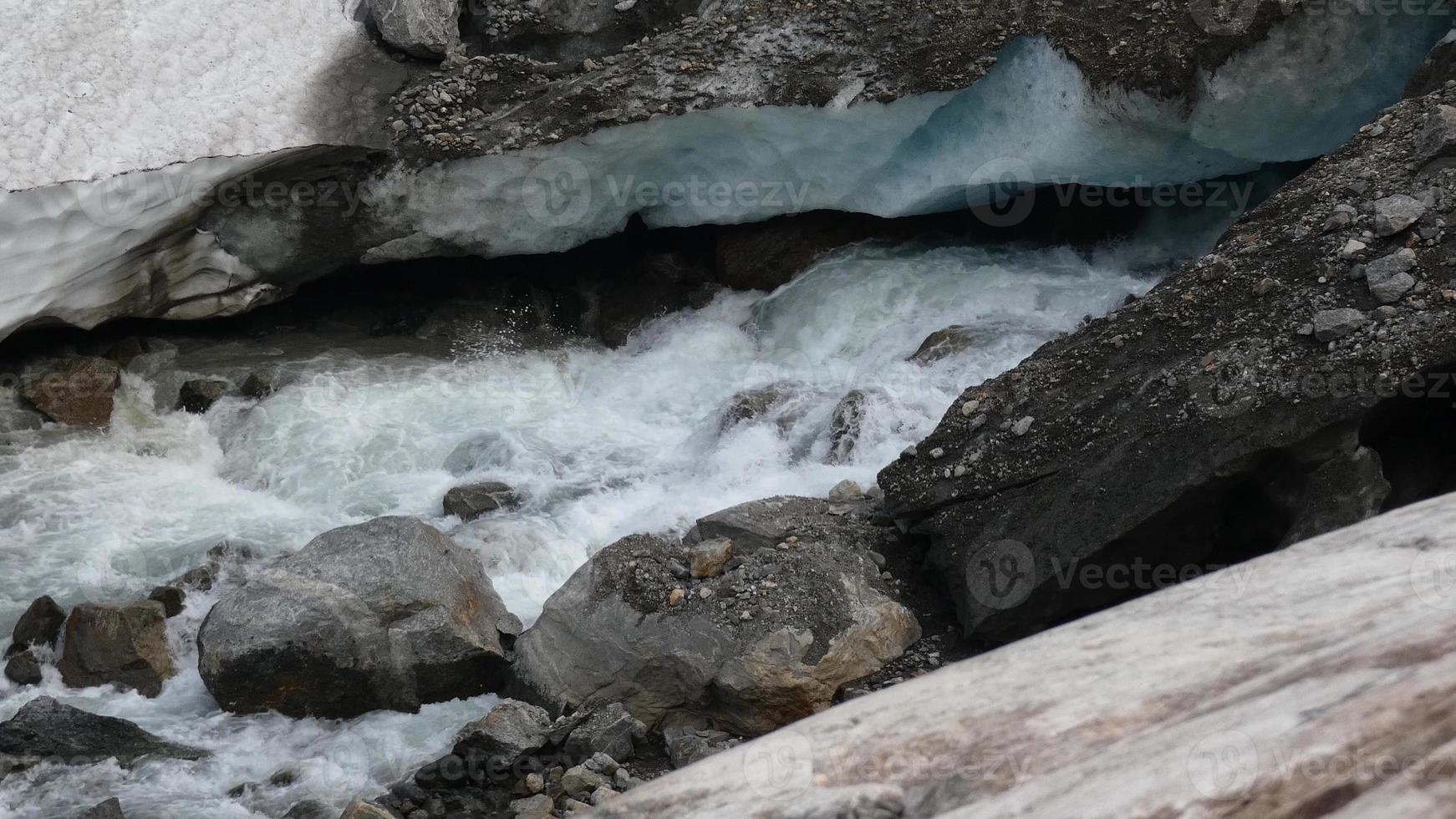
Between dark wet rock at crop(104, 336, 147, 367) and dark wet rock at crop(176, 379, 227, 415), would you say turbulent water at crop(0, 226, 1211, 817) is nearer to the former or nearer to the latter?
dark wet rock at crop(176, 379, 227, 415)

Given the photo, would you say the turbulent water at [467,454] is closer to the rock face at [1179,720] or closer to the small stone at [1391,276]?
the small stone at [1391,276]

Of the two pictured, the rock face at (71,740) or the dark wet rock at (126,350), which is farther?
the dark wet rock at (126,350)

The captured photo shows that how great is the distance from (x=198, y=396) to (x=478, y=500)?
2.46 meters

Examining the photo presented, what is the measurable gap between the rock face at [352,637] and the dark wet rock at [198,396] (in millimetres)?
2674

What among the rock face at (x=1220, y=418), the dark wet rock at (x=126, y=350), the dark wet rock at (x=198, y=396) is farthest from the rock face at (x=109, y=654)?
the rock face at (x=1220, y=418)

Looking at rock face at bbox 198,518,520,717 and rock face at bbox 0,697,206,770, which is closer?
rock face at bbox 0,697,206,770

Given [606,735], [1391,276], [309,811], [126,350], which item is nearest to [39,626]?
[309,811]

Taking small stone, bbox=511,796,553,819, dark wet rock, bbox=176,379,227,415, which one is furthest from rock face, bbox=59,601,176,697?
dark wet rock, bbox=176,379,227,415

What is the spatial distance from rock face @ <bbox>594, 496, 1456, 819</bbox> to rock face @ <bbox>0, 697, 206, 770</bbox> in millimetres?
4532

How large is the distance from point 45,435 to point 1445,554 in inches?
334

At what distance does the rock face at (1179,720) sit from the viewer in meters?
2.17

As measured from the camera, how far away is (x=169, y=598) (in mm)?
7070

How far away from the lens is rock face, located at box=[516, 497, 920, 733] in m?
6.14

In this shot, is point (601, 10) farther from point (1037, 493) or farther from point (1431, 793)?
point (1431, 793)
